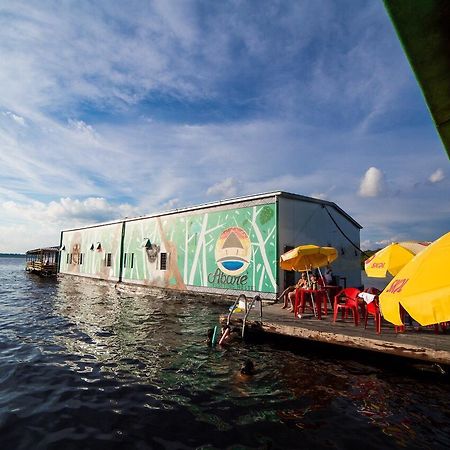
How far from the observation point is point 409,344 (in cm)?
784

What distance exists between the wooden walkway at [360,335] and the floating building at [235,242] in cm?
592

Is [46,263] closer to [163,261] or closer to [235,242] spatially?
[163,261]

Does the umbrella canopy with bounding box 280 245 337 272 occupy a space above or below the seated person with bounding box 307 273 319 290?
above

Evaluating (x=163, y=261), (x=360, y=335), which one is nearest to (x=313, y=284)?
(x=360, y=335)

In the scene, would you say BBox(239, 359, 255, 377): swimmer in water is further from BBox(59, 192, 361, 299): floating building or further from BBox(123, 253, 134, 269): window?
BBox(123, 253, 134, 269): window

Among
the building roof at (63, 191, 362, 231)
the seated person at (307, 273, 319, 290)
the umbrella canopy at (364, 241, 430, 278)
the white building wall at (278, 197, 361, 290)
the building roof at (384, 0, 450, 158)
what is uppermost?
the building roof at (63, 191, 362, 231)

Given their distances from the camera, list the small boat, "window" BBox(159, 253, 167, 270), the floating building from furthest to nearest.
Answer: the small boat, "window" BBox(159, 253, 167, 270), the floating building

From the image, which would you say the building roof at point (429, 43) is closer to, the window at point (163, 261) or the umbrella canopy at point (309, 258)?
the umbrella canopy at point (309, 258)

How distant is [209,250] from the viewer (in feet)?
68.7

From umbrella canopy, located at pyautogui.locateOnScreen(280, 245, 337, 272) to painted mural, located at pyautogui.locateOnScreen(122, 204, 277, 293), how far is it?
11.9ft

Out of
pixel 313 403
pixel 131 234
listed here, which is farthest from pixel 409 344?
pixel 131 234

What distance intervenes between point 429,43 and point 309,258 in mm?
12026

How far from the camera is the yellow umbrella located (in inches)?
99.9

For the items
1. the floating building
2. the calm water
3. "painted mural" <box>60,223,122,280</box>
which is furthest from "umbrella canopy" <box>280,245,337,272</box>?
"painted mural" <box>60,223,122,280</box>
